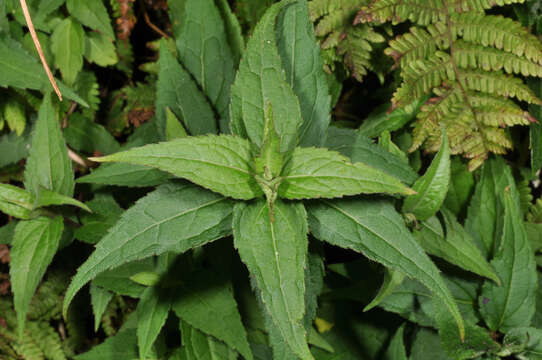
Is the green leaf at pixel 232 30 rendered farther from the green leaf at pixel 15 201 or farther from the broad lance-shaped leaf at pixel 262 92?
the green leaf at pixel 15 201

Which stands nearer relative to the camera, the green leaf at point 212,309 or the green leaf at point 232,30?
the green leaf at point 212,309

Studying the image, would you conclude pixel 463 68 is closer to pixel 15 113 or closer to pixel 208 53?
pixel 208 53

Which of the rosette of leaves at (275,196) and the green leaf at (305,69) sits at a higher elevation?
the green leaf at (305,69)

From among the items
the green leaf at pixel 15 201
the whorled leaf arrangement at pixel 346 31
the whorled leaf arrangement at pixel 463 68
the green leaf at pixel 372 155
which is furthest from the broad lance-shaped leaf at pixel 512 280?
the green leaf at pixel 15 201

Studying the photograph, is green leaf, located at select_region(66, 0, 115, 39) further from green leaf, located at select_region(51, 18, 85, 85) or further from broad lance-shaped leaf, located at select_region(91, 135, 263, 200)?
broad lance-shaped leaf, located at select_region(91, 135, 263, 200)

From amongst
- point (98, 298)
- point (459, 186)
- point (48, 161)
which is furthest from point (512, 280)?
point (48, 161)

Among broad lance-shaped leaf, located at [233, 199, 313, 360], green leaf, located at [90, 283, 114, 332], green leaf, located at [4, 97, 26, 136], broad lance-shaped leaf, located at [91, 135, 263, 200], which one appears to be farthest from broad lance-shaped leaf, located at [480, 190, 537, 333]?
green leaf, located at [4, 97, 26, 136]
